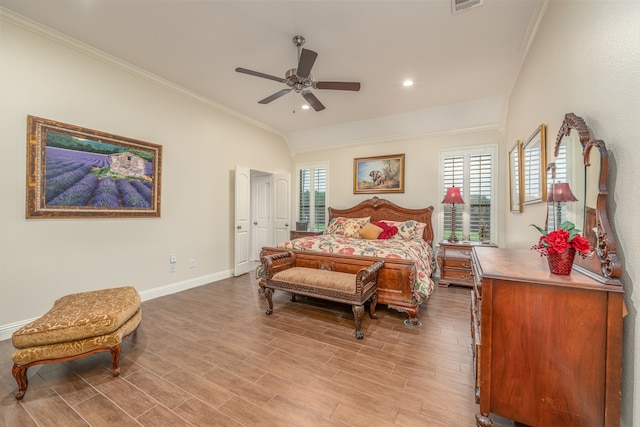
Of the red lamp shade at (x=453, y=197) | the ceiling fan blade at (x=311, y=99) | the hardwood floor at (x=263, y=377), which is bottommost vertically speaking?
the hardwood floor at (x=263, y=377)

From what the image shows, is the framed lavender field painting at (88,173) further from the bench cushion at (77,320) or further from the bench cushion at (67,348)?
the bench cushion at (67,348)

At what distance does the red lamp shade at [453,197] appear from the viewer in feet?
14.1

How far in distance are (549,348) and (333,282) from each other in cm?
183

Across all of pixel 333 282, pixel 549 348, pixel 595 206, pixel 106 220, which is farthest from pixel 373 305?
pixel 106 220

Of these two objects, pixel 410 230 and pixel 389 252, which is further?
pixel 410 230

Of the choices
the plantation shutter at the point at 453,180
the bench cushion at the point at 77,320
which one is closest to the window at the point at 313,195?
the plantation shutter at the point at 453,180

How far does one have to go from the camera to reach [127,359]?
2.18 meters

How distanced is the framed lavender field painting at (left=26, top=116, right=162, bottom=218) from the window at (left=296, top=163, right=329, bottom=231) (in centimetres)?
327

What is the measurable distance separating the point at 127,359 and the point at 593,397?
10.2 feet

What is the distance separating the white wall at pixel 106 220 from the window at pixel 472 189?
4.08 meters

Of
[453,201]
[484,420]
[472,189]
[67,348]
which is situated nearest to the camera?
[484,420]

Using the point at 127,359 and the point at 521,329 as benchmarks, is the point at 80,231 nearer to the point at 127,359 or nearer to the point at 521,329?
the point at 127,359

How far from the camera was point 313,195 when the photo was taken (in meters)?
6.18

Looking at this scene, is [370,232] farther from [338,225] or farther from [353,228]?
[338,225]
